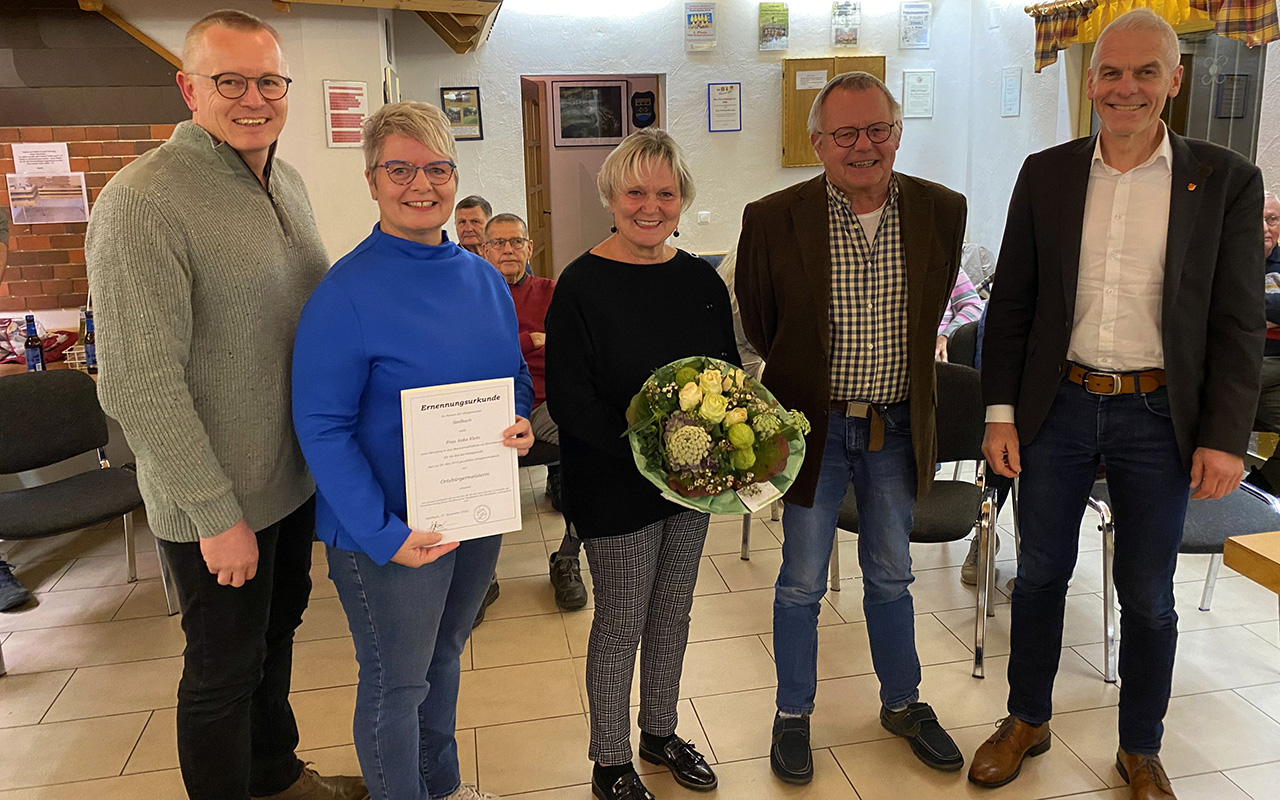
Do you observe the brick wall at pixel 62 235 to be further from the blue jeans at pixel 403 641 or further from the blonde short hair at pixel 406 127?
the blue jeans at pixel 403 641

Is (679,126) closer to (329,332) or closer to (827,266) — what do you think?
(827,266)

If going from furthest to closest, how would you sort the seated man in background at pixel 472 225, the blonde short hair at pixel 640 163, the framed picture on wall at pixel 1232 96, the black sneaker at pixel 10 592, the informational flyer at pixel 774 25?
the informational flyer at pixel 774 25
the framed picture on wall at pixel 1232 96
the seated man in background at pixel 472 225
the black sneaker at pixel 10 592
the blonde short hair at pixel 640 163

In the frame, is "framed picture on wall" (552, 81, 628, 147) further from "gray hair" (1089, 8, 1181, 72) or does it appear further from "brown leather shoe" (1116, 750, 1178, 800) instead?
"brown leather shoe" (1116, 750, 1178, 800)

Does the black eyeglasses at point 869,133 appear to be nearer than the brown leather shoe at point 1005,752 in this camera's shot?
Yes

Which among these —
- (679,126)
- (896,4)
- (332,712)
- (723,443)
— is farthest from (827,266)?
(896,4)

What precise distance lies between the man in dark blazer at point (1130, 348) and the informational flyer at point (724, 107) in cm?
483

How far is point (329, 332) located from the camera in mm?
1560

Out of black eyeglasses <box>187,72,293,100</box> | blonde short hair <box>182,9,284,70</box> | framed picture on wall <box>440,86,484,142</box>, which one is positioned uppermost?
framed picture on wall <box>440,86,484,142</box>

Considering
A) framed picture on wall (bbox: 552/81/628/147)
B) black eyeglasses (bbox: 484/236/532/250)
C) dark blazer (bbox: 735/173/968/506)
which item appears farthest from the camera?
framed picture on wall (bbox: 552/81/628/147)

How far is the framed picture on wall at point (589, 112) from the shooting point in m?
8.15

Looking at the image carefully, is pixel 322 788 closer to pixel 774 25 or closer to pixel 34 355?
pixel 34 355

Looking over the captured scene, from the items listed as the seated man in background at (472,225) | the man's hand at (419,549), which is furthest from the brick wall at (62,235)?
the man's hand at (419,549)

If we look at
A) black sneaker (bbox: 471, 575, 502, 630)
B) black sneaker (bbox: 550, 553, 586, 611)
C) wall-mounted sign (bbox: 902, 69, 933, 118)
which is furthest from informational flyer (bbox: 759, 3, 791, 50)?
black sneaker (bbox: 471, 575, 502, 630)

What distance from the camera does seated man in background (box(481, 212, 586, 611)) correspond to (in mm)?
3334
